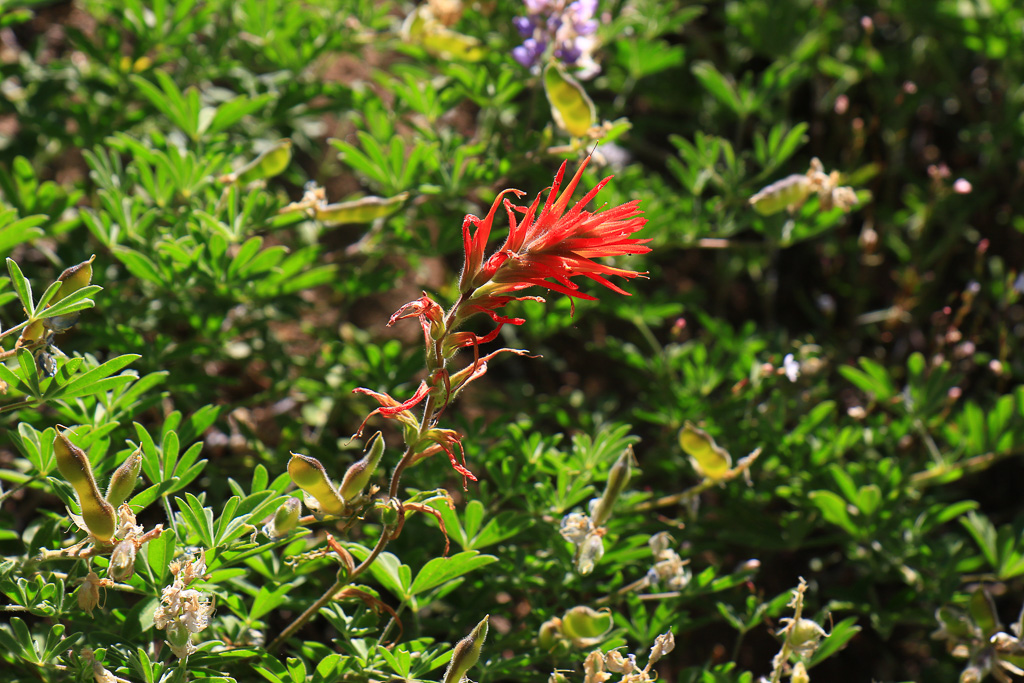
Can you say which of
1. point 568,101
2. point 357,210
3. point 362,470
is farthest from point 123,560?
point 568,101

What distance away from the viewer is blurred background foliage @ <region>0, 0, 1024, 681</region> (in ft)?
5.24

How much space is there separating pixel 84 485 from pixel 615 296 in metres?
1.21

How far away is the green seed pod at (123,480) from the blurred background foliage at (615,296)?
0.68 feet

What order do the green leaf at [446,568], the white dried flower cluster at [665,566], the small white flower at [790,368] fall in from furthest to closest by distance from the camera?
the small white flower at [790,368], the white dried flower cluster at [665,566], the green leaf at [446,568]

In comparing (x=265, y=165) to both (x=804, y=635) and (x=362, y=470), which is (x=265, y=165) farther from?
(x=804, y=635)

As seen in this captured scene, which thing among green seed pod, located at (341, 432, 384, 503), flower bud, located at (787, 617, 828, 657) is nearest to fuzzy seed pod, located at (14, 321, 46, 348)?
green seed pod, located at (341, 432, 384, 503)

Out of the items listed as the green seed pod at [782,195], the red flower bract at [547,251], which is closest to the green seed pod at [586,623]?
the red flower bract at [547,251]

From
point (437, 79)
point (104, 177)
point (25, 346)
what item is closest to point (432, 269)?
point (437, 79)

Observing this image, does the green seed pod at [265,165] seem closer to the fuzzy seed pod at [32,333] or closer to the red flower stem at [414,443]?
the fuzzy seed pod at [32,333]

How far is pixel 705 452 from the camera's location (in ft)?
4.96

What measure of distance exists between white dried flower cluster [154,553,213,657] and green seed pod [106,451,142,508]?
13cm

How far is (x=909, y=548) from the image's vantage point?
1674 mm

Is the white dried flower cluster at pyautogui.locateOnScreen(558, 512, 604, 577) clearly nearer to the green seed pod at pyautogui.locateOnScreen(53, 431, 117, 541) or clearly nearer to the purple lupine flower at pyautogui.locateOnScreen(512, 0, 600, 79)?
the green seed pod at pyautogui.locateOnScreen(53, 431, 117, 541)

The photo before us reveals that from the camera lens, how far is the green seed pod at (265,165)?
5.39 ft
